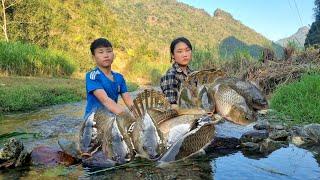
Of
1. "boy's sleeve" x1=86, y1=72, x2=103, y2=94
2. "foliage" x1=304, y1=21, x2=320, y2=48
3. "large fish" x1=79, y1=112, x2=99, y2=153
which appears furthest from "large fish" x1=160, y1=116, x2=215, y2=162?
"foliage" x1=304, y1=21, x2=320, y2=48

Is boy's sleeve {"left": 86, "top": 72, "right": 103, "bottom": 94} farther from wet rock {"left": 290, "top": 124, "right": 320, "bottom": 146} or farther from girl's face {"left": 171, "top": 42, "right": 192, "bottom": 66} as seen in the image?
wet rock {"left": 290, "top": 124, "right": 320, "bottom": 146}

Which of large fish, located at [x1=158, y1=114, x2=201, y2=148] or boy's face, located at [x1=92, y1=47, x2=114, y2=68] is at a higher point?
boy's face, located at [x1=92, y1=47, x2=114, y2=68]

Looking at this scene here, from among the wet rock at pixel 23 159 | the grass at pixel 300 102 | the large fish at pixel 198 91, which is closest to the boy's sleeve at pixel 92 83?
the wet rock at pixel 23 159

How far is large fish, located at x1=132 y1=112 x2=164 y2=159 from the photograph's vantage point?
12.0 ft

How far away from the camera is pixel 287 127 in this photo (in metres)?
5.46

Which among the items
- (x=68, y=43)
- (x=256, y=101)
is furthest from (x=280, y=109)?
(x=68, y=43)

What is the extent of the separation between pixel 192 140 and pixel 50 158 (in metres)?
1.51

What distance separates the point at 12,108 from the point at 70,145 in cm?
562

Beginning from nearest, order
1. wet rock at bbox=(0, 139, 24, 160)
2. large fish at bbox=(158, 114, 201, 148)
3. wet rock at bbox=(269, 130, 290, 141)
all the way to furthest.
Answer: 1. large fish at bbox=(158, 114, 201, 148)
2. wet rock at bbox=(0, 139, 24, 160)
3. wet rock at bbox=(269, 130, 290, 141)

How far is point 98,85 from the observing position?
4.57m

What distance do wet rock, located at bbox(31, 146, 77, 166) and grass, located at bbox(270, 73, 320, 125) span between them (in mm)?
3305

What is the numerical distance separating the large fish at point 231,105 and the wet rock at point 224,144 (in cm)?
103

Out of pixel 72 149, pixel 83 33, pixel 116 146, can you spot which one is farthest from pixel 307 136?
pixel 83 33

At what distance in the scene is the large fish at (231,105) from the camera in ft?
11.4
